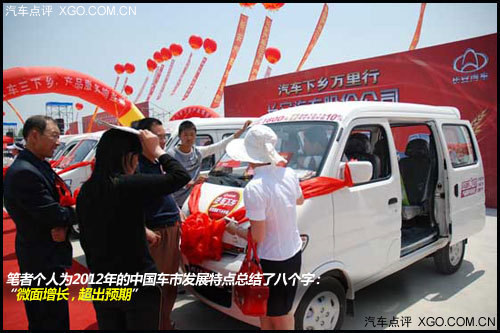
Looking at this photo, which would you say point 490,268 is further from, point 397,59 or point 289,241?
point 397,59

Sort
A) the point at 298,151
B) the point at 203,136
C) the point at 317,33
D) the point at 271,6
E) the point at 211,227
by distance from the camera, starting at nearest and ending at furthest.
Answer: the point at 211,227, the point at 298,151, the point at 203,136, the point at 271,6, the point at 317,33

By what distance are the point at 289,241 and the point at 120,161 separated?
3.62ft

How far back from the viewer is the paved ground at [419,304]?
10.6 ft

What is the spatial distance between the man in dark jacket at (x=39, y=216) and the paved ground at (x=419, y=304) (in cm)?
131

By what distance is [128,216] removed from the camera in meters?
1.70

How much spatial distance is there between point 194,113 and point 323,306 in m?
14.7

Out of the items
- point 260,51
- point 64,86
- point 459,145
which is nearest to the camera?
point 459,145

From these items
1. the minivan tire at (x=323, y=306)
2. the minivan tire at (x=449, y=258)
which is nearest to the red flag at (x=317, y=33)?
the minivan tire at (x=449, y=258)

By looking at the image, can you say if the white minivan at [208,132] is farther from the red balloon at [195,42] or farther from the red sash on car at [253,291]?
the red balloon at [195,42]

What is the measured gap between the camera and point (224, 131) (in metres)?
6.02

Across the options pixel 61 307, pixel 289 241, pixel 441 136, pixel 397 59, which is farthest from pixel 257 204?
pixel 397 59

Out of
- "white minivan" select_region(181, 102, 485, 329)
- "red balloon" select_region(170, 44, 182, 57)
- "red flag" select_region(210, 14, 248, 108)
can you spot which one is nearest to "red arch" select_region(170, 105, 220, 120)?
"red flag" select_region(210, 14, 248, 108)

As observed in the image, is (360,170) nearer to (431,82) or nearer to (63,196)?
(63,196)

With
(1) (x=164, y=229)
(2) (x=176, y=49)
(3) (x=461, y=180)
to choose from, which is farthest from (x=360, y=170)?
(2) (x=176, y=49)
